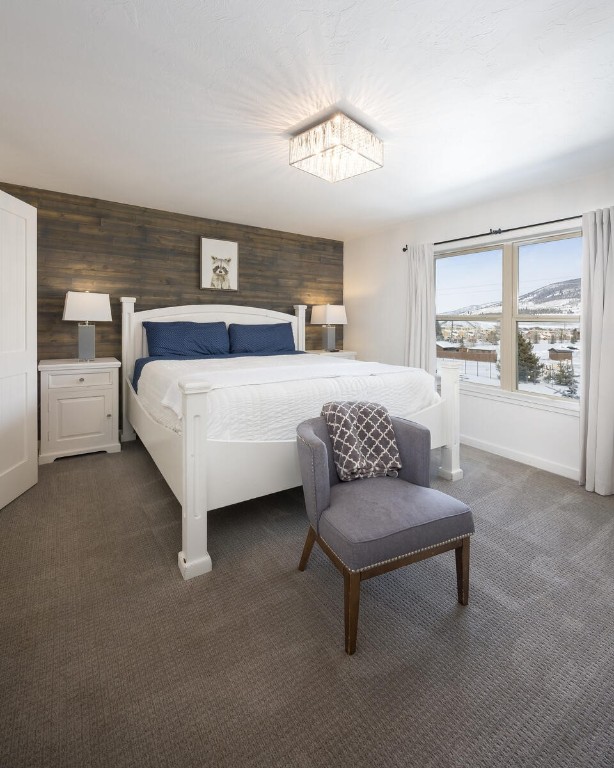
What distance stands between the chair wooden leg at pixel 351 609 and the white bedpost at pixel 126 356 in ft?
10.2

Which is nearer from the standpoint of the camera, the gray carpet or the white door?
the gray carpet

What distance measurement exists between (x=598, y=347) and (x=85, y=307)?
409cm

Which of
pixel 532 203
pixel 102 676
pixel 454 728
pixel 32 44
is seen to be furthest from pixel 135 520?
pixel 532 203

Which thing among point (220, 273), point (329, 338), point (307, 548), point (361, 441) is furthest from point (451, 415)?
point (220, 273)

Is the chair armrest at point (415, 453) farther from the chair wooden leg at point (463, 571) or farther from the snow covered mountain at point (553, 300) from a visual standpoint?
the snow covered mountain at point (553, 300)

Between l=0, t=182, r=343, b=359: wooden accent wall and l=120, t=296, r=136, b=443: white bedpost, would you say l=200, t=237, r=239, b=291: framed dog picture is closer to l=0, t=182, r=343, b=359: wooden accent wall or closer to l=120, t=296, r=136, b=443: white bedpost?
→ l=0, t=182, r=343, b=359: wooden accent wall

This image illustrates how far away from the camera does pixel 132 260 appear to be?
392cm

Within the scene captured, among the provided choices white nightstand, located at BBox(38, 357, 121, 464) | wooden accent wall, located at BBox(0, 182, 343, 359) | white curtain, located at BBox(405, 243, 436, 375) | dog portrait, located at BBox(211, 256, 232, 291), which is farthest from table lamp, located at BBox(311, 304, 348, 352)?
white nightstand, located at BBox(38, 357, 121, 464)

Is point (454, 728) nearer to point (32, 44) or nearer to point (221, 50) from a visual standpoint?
point (221, 50)

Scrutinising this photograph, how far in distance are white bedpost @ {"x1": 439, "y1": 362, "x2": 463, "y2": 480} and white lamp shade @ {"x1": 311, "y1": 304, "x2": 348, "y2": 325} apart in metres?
2.26

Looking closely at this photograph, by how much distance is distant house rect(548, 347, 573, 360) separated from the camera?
3.29m

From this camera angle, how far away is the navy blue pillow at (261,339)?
13.7 ft

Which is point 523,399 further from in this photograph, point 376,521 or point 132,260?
point 132,260

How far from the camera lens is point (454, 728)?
114cm
